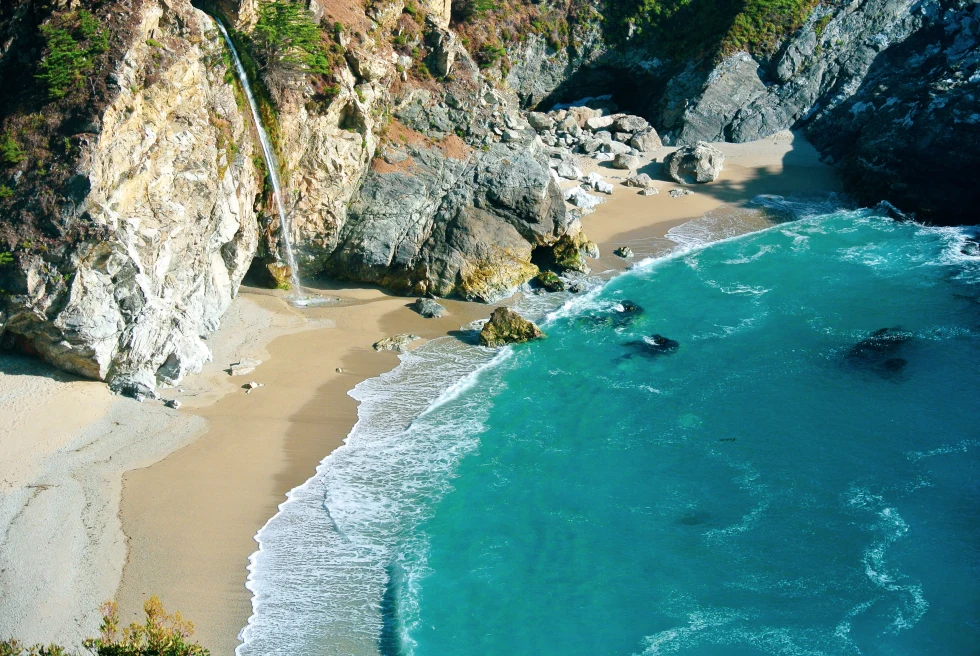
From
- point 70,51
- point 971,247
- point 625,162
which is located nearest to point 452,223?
point 70,51

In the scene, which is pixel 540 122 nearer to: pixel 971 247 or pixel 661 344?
pixel 661 344

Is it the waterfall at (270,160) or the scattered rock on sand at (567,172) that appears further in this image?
the scattered rock on sand at (567,172)

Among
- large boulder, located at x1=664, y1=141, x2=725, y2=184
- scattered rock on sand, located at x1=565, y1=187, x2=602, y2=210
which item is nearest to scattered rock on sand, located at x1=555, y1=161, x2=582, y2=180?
scattered rock on sand, located at x1=565, y1=187, x2=602, y2=210

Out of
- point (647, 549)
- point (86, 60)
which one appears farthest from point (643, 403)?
point (86, 60)

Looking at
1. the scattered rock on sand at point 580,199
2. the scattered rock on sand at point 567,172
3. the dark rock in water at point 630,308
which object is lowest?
the dark rock in water at point 630,308

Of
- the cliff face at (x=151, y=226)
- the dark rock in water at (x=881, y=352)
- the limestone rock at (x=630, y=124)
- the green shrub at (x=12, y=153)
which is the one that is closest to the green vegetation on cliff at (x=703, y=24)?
the limestone rock at (x=630, y=124)

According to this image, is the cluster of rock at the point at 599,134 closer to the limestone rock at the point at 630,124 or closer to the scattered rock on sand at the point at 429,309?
the limestone rock at the point at 630,124

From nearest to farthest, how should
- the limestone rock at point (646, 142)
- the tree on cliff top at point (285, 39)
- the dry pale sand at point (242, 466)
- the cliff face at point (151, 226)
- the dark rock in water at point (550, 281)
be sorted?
the dry pale sand at point (242, 466), the cliff face at point (151, 226), the tree on cliff top at point (285, 39), the dark rock in water at point (550, 281), the limestone rock at point (646, 142)
